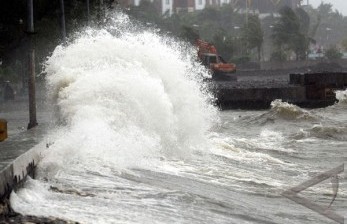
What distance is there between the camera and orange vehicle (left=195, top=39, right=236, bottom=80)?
183 feet

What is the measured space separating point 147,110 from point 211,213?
6530 millimetres

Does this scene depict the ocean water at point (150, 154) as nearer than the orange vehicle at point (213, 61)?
Yes

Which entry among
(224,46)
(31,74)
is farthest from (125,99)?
(224,46)

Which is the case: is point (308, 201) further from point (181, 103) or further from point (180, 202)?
point (181, 103)

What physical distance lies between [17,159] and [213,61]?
50.8m

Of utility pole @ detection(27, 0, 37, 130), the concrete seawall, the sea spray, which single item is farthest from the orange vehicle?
the concrete seawall

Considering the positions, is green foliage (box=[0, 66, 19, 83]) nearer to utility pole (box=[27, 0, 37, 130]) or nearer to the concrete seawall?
utility pole (box=[27, 0, 37, 130])

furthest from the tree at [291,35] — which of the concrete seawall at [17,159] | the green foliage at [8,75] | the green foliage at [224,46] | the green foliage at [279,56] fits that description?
the concrete seawall at [17,159]

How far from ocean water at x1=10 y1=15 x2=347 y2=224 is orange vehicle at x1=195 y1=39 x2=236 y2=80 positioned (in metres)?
34.8

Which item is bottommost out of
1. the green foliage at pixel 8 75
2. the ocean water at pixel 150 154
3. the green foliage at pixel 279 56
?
the green foliage at pixel 279 56

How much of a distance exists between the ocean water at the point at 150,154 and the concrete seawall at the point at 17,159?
127mm

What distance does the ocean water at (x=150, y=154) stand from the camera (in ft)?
23.3

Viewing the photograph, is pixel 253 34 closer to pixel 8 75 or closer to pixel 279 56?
pixel 279 56

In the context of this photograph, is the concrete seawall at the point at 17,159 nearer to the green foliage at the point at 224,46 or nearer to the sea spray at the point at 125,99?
the sea spray at the point at 125,99
